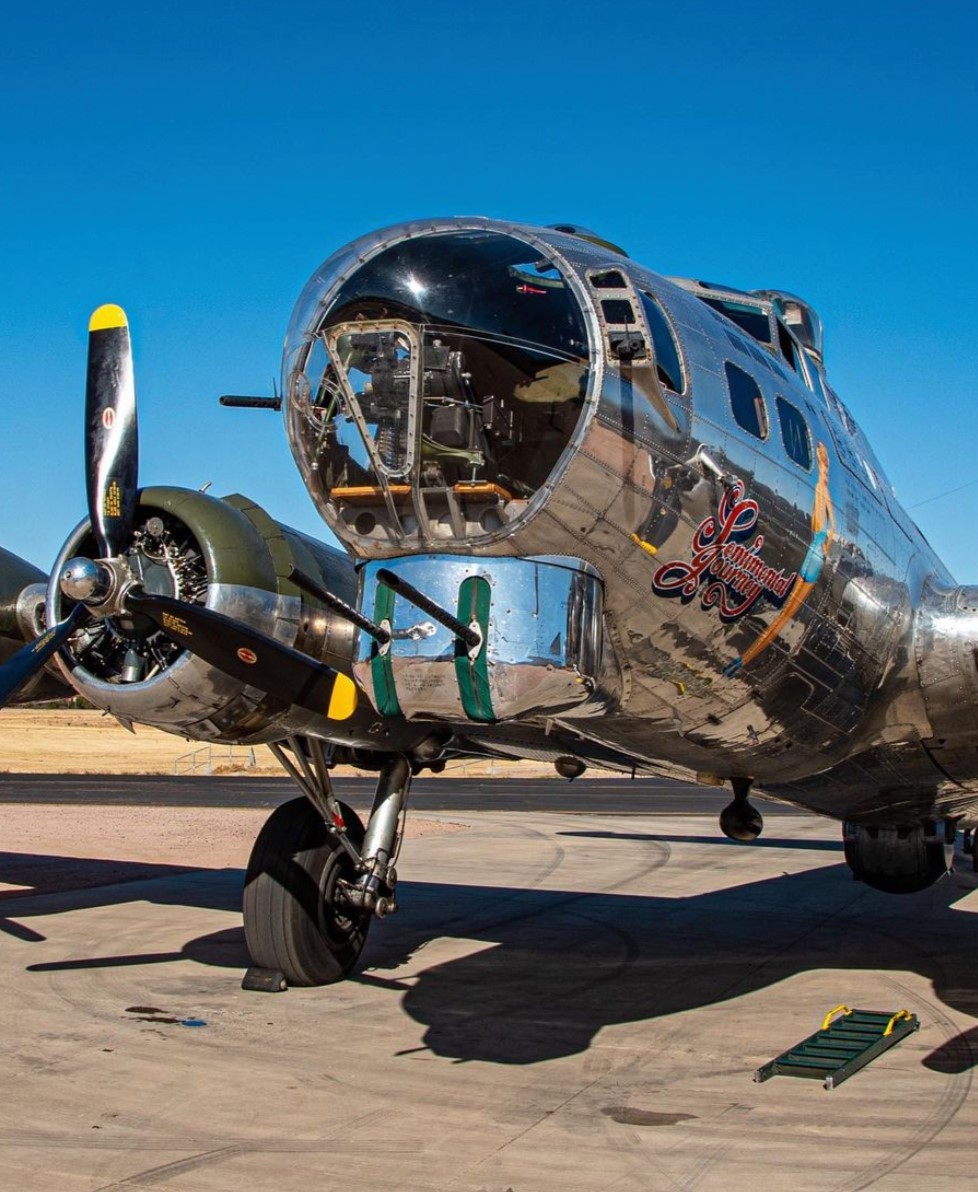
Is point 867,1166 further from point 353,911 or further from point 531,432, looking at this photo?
point 353,911

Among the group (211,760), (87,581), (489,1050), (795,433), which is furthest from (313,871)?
(211,760)

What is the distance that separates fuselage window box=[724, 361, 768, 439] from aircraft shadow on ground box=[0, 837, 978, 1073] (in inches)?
159

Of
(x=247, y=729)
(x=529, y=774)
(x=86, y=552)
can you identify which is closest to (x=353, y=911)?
(x=247, y=729)

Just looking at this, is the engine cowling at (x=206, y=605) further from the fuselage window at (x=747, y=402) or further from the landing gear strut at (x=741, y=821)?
the landing gear strut at (x=741, y=821)

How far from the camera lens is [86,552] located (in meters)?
9.05

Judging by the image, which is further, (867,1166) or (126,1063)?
(126,1063)

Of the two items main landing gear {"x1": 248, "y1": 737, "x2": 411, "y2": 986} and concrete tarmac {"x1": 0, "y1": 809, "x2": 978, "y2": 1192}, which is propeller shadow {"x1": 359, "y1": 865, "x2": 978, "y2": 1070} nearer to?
concrete tarmac {"x1": 0, "y1": 809, "x2": 978, "y2": 1192}

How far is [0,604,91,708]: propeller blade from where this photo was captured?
860 cm

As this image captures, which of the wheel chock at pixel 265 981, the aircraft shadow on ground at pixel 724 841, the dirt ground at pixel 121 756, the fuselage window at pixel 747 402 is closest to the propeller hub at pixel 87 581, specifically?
the wheel chock at pixel 265 981

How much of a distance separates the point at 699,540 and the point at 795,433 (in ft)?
4.41

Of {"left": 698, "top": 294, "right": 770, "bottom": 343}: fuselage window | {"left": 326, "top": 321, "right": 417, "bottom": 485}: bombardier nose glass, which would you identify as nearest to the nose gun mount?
{"left": 326, "top": 321, "right": 417, "bottom": 485}: bombardier nose glass

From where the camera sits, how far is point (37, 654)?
8.64m

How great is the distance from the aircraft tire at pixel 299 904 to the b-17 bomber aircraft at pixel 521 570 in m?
0.02

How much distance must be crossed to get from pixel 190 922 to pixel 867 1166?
28.5 ft
